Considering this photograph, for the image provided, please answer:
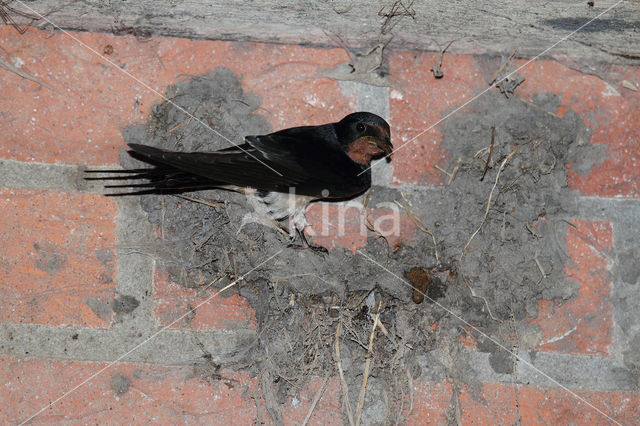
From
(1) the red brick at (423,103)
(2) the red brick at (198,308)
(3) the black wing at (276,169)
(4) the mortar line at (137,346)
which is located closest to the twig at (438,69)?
(1) the red brick at (423,103)

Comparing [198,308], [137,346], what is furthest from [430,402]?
[137,346]

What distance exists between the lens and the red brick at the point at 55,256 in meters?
1.59

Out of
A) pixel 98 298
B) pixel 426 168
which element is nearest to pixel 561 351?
pixel 426 168

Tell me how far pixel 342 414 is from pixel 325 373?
0.12m

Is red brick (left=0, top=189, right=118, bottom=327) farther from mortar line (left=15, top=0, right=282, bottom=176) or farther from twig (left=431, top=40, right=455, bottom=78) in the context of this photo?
twig (left=431, top=40, right=455, bottom=78)

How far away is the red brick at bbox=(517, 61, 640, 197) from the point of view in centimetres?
181

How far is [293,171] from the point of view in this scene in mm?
1601

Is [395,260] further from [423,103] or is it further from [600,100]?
[600,100]

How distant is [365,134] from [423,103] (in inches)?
8.6

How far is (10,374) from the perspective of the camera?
1560mm

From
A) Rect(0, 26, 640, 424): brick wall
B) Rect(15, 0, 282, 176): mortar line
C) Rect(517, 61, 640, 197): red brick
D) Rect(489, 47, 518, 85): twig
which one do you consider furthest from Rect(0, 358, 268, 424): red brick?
Rect(517, 61, 640, 197): red brick

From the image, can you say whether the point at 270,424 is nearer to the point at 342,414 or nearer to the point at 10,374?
the point at 342,414

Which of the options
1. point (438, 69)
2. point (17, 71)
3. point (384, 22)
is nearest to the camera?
point (384, 22)

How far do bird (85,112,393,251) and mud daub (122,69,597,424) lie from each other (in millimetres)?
51
